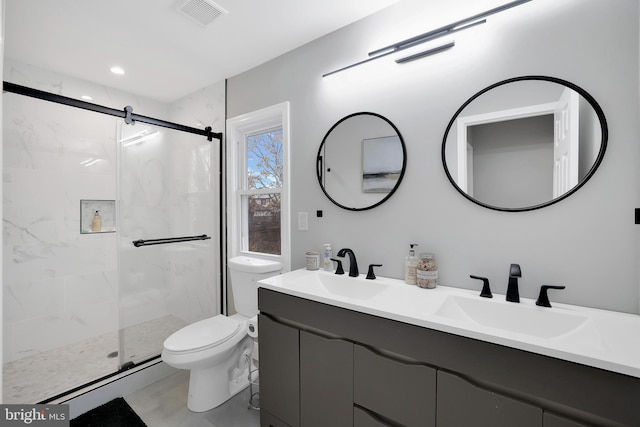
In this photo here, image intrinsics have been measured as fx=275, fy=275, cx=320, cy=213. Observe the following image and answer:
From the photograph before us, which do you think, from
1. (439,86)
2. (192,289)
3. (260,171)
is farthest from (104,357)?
(439,86)

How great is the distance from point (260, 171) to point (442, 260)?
1603 mm

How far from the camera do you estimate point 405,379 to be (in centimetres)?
105

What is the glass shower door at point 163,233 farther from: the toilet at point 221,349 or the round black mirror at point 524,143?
the round black mirror at point 524,143

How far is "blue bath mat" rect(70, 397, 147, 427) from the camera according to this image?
1670 millimetres

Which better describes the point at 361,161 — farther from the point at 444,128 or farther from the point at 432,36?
the point at 432,36

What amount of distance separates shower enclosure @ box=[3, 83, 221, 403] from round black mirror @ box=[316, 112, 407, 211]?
1258mm

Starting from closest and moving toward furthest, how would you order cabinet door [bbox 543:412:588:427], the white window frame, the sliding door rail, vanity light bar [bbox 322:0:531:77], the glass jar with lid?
cabinet door [bbox 543:412:588:427]
vanity light bar [bbox 322:0:531:77]
the glass jar with lid
the sliding door rail
the white window frame

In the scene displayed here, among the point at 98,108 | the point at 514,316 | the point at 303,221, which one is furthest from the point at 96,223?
the point at 514,316

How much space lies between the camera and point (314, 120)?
1911 millimetres

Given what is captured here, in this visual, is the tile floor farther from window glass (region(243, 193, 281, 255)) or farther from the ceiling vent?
the ceiling vent

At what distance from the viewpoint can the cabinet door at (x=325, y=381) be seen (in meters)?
1.20

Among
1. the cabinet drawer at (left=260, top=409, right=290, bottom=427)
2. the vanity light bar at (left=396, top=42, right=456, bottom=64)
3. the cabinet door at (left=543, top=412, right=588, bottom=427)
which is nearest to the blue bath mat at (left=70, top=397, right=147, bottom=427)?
the cabinet drawer at (left=260, top=409, right=290, bottom=427)

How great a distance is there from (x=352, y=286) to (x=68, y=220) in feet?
8.59

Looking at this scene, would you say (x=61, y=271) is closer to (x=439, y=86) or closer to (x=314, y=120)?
(x=314, y=120)
